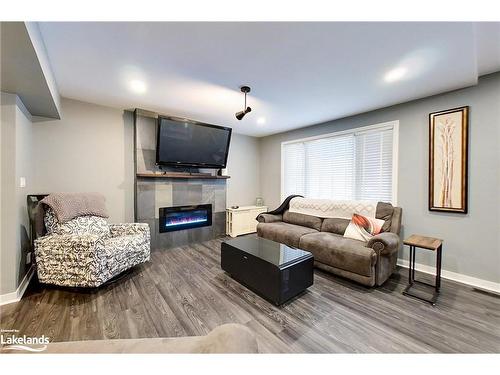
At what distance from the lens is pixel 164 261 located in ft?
10.3

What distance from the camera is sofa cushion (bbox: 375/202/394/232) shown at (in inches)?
113

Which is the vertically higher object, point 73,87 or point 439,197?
point 73,87

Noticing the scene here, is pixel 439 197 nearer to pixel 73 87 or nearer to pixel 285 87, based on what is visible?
pixel 285 87

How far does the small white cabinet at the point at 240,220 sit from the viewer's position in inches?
179

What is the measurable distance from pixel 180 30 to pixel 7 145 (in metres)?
2.13

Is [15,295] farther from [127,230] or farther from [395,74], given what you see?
[395,74]

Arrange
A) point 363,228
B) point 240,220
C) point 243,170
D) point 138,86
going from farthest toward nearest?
1. point 243,170
2. point 240,220
3. point 363,228
4. point 138,86

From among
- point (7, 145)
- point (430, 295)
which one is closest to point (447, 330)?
point (430, 295)

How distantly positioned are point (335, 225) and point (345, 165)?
1172mm

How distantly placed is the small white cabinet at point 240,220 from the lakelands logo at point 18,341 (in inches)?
128

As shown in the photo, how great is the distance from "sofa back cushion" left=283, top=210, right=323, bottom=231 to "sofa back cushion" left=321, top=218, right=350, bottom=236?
0.12m

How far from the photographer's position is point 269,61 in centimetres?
200

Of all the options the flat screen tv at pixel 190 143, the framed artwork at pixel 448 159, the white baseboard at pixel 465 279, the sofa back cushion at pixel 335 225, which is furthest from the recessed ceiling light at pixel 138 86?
the white baseboard at pixel 465 279

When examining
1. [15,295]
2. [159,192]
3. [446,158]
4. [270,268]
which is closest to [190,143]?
[159,192]
